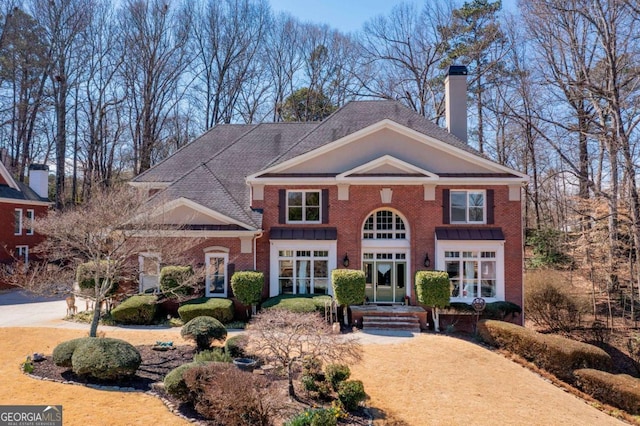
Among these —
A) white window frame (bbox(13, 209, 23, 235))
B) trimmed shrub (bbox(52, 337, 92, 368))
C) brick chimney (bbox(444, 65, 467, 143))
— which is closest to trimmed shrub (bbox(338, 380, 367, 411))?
trimmed shrub (bbox(52, 337, 92, 368))

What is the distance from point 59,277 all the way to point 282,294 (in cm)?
846

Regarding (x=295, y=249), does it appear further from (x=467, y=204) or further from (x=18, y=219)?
(x=18, y=219)

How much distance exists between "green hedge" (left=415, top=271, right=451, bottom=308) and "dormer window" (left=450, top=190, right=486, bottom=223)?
3175 millimetres

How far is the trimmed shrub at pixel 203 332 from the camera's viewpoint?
1112 centimetres

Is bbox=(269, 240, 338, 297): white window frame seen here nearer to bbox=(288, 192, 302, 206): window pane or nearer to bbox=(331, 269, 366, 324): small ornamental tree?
bbox=(288, 192, 302, 206): window pane

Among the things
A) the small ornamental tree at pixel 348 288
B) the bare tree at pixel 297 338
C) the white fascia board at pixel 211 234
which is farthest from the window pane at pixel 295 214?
the bare tree at pixel 297 338

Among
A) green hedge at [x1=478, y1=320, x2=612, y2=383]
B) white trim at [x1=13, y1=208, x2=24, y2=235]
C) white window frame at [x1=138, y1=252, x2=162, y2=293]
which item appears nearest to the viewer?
green hedge at [x1=478, y1=320, x2=612, y2=383]

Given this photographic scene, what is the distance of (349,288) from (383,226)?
398 cm

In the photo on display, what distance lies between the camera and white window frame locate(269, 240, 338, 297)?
58.4 ft

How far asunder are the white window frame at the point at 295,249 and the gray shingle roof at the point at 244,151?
148 cm

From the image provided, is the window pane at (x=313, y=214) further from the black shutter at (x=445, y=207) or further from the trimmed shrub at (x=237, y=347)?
the trimmed shrub at (x=237, y=347)

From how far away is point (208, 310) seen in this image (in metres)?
15.4

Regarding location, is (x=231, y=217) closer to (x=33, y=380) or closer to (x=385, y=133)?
(x=385, y=133)

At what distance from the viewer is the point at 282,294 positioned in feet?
57.7
